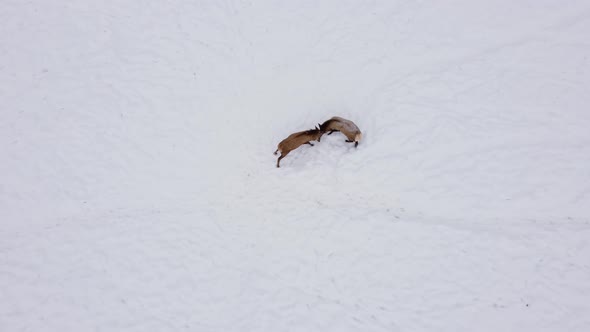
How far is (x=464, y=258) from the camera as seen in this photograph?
7.32 m

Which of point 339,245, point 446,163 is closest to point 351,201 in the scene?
point 339,245

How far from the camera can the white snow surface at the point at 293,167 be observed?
7039mm

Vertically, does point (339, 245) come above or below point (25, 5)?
below

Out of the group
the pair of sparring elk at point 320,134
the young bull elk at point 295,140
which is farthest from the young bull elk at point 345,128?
the young bull elk at point 295,140

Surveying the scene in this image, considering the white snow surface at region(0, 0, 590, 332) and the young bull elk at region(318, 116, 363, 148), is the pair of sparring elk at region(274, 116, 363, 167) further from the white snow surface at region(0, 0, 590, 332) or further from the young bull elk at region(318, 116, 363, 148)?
the white snow surface at region(0, 0, 590, 332)

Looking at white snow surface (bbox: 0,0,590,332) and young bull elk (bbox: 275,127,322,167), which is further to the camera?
young bull elk (bbox: 275,127,322,167)

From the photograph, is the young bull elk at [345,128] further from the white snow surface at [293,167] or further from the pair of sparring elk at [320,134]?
the white snow surface at [293,167]

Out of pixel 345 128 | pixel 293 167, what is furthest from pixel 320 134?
pixel 293 167

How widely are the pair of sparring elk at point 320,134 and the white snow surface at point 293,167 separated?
16.8 inches

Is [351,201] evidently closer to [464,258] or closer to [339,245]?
[339,245]

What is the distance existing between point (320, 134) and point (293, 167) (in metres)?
1.23

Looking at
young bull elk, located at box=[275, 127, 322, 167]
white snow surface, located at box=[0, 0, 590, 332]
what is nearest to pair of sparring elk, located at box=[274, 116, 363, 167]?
young bull elk, located at box=[275, 127, 322, 167]

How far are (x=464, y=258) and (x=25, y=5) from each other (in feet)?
54.5

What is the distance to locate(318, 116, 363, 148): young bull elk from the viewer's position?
31.8 feet
